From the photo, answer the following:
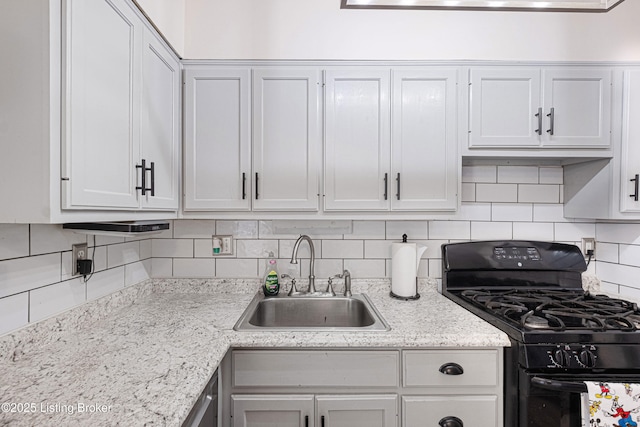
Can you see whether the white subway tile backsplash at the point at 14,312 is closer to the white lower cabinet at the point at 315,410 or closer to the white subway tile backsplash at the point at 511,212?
the white lower cabinet at the point at 315,410

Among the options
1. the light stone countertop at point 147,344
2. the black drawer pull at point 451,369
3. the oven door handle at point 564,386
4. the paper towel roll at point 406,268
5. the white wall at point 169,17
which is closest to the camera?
the light stone countertop at point 147,344

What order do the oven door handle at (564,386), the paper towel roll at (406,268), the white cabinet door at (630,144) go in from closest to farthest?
the oven door handle at (564,386) < the white cabinet door at (630,144) < the paper towel roll at (406,268)

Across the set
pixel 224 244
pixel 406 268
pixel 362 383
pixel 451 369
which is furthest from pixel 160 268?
pixel 451 369

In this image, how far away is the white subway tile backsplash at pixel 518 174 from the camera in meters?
1.93

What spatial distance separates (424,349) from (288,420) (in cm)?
62

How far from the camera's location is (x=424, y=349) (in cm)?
125

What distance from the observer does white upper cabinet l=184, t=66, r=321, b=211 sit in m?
1.61

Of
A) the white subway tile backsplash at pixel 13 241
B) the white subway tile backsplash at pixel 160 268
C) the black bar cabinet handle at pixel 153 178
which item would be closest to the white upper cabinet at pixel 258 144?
the black bar cabinet handle at pixel 153 178

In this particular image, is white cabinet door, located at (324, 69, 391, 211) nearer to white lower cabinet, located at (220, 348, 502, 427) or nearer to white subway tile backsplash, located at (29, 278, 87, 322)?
white lower cabinet, located at (220, 348, 502, 427)

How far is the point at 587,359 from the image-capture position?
3.76 ft

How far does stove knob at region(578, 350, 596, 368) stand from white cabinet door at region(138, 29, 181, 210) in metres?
1.79

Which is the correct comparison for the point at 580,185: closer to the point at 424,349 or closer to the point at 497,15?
the point at 497,15

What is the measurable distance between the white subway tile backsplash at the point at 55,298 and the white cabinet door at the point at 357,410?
1069mm

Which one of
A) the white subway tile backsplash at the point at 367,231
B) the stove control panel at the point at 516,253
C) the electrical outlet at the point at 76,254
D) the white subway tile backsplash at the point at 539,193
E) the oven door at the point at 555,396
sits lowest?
the oven door at the point at 555,396
